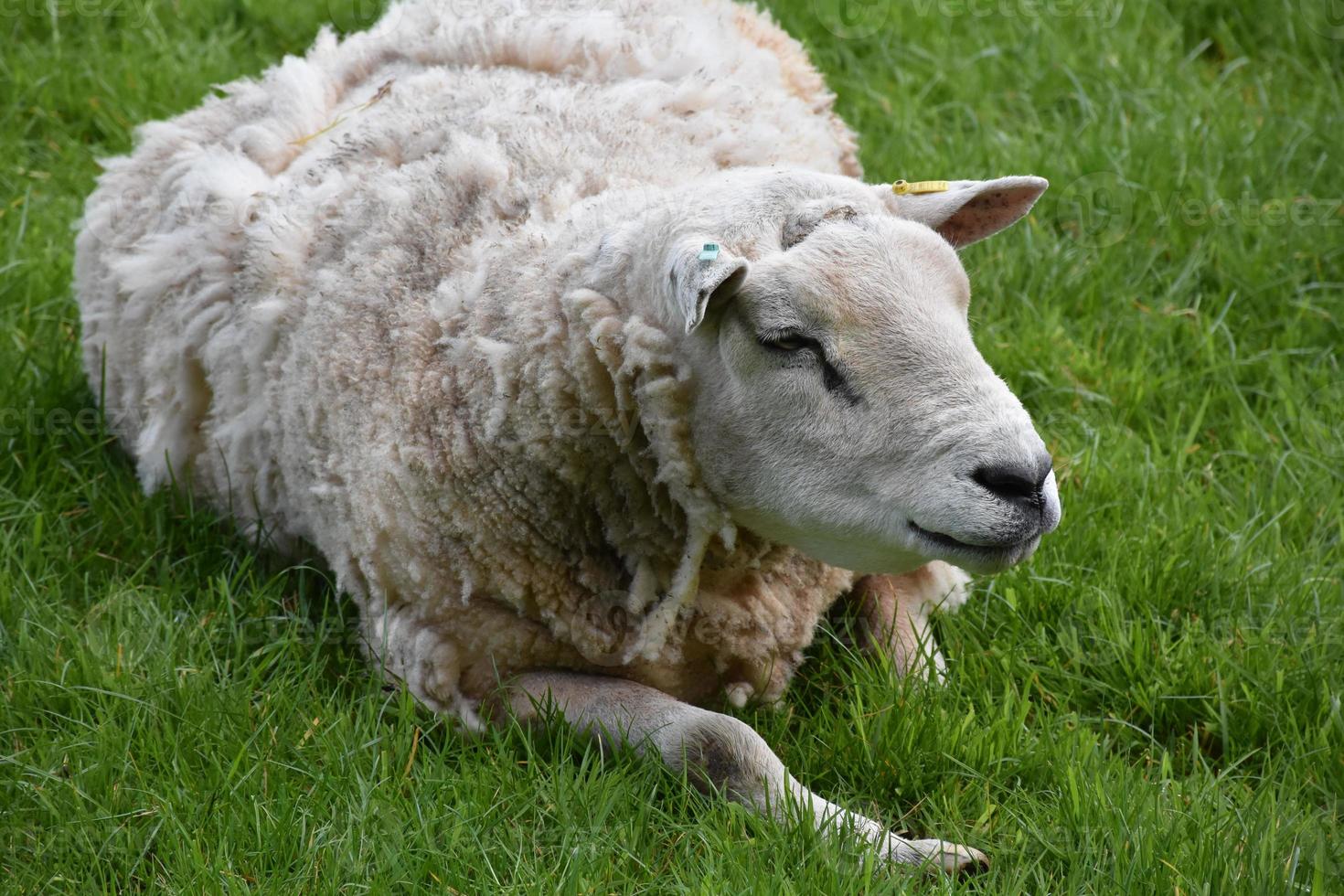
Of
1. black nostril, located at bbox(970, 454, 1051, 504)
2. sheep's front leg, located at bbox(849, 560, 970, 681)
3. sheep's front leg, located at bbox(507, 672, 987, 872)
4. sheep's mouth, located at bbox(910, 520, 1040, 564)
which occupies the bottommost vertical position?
sheep's front leg, located at bbox(849, 560, 970, 681)

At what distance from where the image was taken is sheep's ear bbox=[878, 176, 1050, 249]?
348 centimetres

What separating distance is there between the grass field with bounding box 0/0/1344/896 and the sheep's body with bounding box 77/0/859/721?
220 mm

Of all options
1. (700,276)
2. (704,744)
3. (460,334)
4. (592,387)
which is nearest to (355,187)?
(460,334)

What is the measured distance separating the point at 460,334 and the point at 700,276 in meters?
0.80

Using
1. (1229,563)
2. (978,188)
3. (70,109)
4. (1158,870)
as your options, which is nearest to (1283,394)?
(1229,563)

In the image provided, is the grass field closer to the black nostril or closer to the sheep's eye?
the black nostril

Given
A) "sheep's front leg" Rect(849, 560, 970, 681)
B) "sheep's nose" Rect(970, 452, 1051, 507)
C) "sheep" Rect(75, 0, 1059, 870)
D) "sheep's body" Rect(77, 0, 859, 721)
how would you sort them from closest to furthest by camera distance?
1. "sheep's nose" Rect(970, 452, 1051, 507)
2. "sheep" Rect(75, 0, 1059, 870)
3. "sheep's body" Rect(77, 0, 859, 721)
4. "sheep's front leg" Rect(849, 560, 970, 681)

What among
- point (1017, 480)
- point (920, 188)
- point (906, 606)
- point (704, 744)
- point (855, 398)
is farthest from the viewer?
point (906, 606)

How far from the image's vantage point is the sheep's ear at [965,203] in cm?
348

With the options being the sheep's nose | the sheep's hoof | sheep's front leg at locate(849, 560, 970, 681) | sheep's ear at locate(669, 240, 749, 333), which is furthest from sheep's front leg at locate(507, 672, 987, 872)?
sheep's ear at locate(669, 240, 749, 333)

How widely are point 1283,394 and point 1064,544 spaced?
118 cm

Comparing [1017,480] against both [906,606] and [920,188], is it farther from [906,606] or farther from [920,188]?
[906,606]

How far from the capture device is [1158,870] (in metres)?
2.97

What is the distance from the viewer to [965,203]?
354cm
